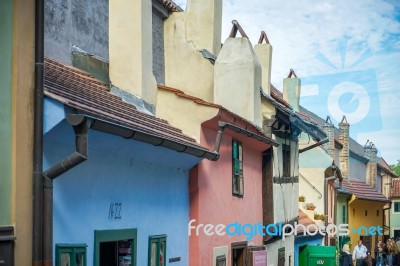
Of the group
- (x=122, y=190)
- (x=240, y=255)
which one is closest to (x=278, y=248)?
(x=240, y=255)

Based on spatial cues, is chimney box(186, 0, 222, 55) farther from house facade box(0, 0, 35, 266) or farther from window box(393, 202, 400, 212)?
window box(393, 202, 400, 212)

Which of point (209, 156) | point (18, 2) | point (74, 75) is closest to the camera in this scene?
point (18, 2)

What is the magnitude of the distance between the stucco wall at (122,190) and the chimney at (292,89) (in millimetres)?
16154

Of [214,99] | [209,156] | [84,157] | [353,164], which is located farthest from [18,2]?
[353,164]

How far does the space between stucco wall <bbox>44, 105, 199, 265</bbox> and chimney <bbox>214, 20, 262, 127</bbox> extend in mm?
4471

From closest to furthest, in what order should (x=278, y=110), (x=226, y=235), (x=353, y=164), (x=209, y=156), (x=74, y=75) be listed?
(x=74, y=75) → (x=209, y=156) → (x=226, y=235) → (x=278, y=110) → (x=353, y=164)

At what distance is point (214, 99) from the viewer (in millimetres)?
17688

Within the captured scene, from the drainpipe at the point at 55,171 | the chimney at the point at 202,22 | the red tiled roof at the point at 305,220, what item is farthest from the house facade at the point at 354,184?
the drainpipe at the point at 55,171

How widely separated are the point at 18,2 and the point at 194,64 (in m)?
9.83

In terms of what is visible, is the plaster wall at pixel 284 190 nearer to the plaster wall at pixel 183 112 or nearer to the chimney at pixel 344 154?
the plaster wall at pixel 183 112

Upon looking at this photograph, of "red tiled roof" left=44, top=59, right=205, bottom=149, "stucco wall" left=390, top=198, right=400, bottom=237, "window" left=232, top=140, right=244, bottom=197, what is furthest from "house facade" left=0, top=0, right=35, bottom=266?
"stucco wall" left=390, top=198, right=400, bottom=237

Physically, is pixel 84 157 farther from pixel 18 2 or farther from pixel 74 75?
pixel 74 75

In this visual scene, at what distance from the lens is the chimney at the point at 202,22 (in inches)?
707

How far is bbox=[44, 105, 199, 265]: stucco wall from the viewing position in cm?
858
